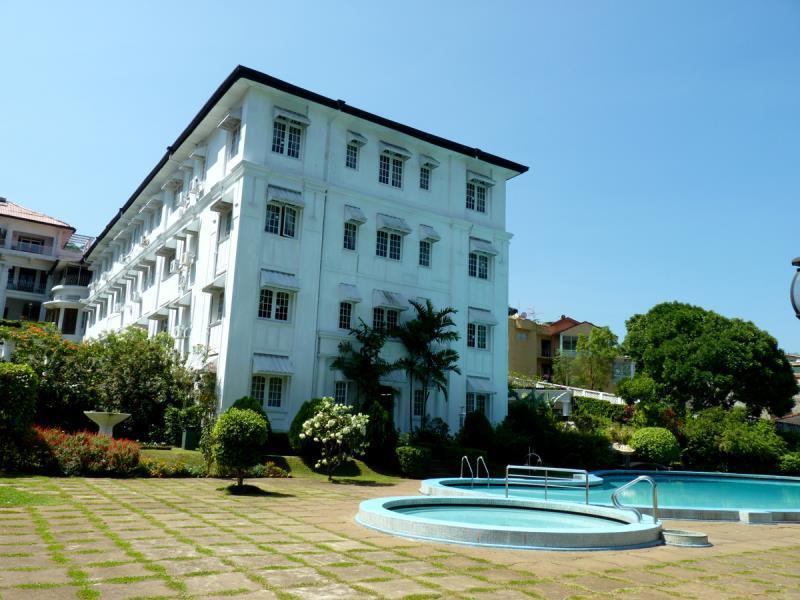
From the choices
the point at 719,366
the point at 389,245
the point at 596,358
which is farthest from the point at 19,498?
the point at 596,358

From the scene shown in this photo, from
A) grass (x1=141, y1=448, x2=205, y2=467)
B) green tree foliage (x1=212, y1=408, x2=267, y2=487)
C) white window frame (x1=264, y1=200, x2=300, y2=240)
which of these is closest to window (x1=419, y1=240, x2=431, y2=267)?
white window frame (x1=264, y1=200, x2=300, y2=240)

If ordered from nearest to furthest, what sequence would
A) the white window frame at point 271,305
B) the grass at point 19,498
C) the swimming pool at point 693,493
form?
1. the grass at point 19,498
2. the swimming pool at point 693,493
3. the white window frame at point 271,305

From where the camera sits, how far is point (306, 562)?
7.52 metres

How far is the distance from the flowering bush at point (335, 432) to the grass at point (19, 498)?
813cm

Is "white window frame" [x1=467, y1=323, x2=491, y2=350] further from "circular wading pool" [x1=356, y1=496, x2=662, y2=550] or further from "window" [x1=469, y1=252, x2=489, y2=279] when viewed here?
"circular wading pool" [x1=356, y1=496, x2=662, y2=550]

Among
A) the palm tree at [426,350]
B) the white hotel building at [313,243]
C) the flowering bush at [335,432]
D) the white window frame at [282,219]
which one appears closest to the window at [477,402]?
the white hotel building at [313,243]

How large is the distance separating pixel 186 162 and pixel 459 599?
29.0 meters

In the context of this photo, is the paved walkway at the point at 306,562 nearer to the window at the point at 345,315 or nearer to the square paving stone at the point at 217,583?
the square paving stone at the point at 217,583

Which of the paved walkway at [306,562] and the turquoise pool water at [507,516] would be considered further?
the turquoise pool water at [507,516]

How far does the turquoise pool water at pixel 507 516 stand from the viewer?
1230 cm

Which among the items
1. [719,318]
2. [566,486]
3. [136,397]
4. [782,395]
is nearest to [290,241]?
[136,397]

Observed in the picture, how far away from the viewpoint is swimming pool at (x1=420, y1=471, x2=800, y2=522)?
13188mm

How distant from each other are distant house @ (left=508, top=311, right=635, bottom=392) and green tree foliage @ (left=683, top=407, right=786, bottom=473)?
2694cm

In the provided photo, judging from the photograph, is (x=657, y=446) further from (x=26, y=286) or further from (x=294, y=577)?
(x=26, y=286)
